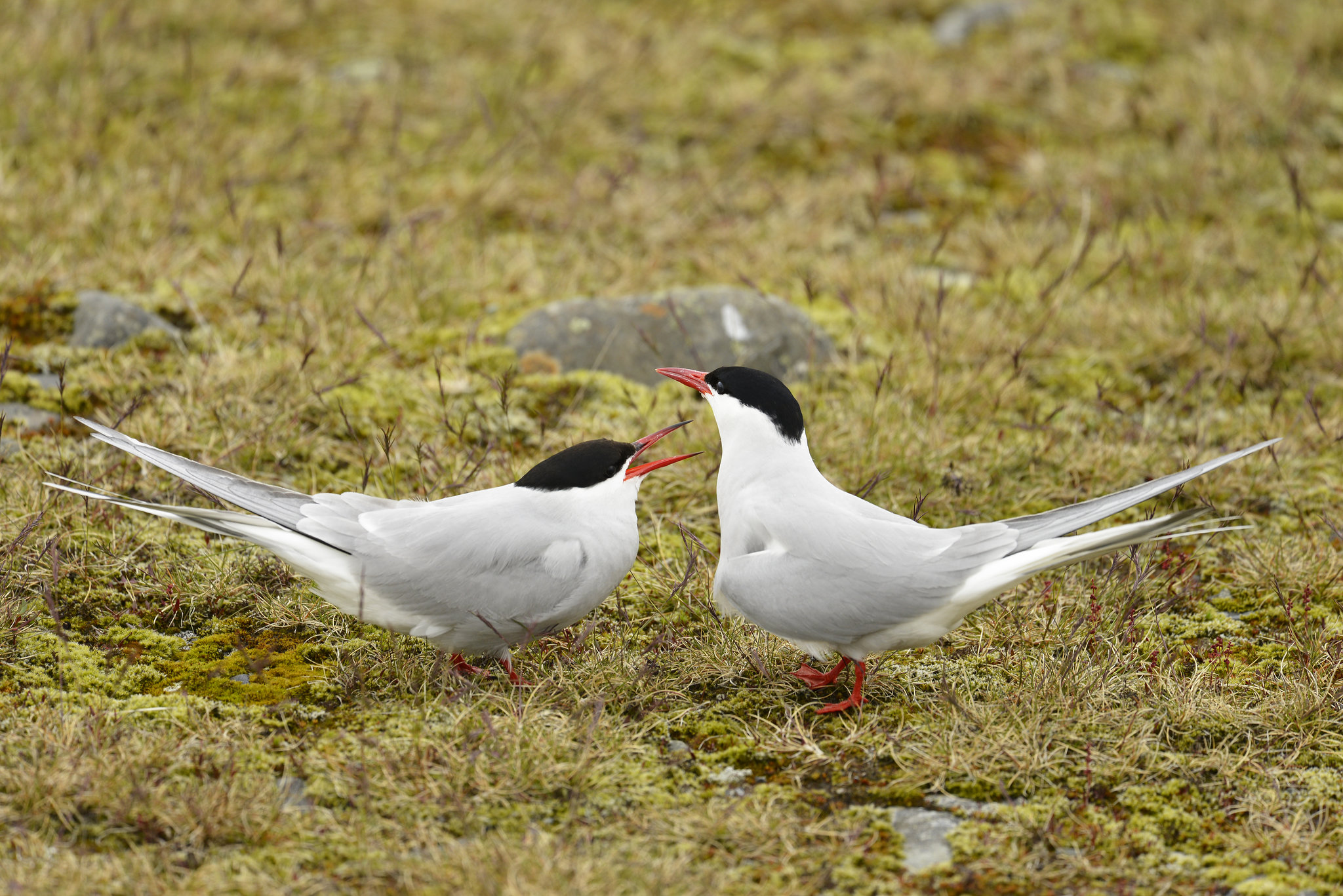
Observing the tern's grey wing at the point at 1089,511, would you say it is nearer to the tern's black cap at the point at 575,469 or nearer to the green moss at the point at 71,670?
the tern's black cap at the point at 575,469

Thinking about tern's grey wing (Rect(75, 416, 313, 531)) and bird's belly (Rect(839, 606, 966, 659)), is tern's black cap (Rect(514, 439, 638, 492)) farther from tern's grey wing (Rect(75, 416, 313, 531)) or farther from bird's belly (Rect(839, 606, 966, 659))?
bird's belly (Rect(839, 606, 966, 659))

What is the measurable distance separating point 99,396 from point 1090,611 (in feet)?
10.8

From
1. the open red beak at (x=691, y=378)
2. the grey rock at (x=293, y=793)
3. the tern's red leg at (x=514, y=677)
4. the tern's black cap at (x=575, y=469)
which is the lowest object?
the tern's red leg at (x=514, y=677)

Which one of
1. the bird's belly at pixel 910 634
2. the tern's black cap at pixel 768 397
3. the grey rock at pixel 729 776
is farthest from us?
the tern's black cap at pixel 768 397

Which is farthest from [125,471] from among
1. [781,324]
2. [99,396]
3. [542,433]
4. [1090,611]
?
[1090,611]

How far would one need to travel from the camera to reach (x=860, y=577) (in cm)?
289

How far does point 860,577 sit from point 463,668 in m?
1.04

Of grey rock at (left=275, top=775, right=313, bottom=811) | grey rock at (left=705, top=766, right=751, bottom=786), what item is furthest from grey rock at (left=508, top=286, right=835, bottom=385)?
grey rock at (left=275, top=775, right=313, bottom=811)

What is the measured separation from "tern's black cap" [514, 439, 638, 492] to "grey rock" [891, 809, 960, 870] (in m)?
1.10

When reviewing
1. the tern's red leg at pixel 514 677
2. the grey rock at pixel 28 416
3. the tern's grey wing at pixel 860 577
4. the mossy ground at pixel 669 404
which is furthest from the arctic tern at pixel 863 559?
the grey rock at pixel 28 416

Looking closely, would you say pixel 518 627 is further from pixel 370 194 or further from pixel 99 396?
pixel 370 194

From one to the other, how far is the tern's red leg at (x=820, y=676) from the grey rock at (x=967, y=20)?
5.80 m

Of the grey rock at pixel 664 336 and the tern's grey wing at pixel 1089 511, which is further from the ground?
the tern's grey wing at pixel 1089 511

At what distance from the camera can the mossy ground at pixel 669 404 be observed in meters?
2.59
